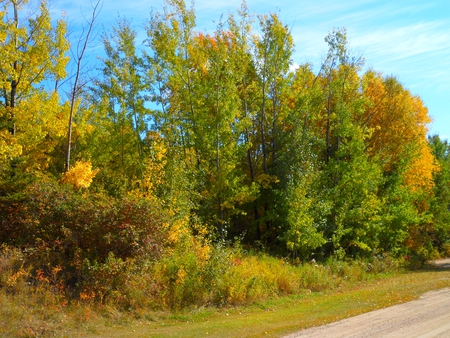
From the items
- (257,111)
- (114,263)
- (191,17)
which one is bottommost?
(114,263)

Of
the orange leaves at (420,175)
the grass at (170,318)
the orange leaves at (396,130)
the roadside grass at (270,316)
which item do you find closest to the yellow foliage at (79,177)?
the grass at (170,318)

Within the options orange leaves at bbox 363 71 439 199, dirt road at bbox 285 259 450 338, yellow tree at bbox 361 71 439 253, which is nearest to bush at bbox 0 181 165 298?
dirt road at bbox 285 259 450 338

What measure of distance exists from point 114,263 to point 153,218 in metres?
1.96

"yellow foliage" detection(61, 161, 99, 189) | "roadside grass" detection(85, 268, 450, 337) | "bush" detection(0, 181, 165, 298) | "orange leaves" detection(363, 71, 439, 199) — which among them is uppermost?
"orange leaves" detection(363, 71, 439, 199)

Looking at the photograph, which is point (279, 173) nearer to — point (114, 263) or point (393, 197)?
point (393, 197)

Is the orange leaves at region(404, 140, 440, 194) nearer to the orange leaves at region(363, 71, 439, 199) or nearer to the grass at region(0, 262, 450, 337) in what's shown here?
the orange leaves at region(363, 71, 439, 199)

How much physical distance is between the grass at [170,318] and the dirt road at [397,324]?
574 mm

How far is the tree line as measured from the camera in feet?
60.0

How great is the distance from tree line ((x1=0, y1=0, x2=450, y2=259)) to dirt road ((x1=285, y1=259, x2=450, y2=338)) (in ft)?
23.7

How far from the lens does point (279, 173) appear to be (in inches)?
1016

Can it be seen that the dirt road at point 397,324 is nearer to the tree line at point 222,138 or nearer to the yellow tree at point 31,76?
the tree line at point 222,138

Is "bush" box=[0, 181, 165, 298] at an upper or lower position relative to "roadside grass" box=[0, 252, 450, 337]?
upper

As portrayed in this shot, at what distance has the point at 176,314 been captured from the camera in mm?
14547

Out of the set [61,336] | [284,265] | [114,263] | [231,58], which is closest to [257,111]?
[231,58]
